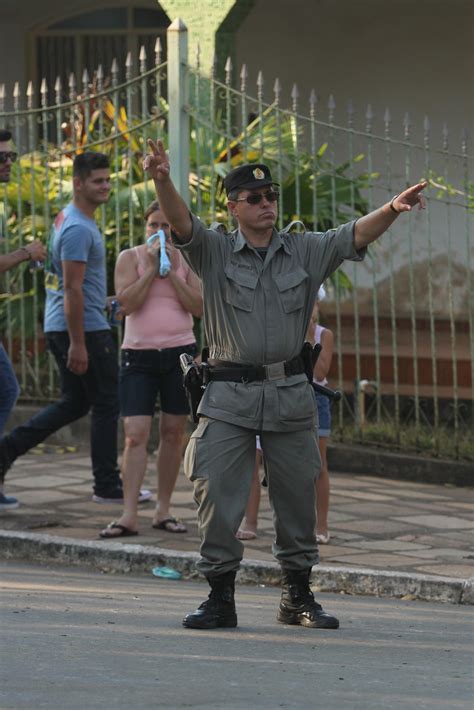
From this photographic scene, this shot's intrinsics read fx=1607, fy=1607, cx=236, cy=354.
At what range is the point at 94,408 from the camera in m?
9.08

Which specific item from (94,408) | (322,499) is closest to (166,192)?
(322,499)

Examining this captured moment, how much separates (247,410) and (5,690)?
5.31ft

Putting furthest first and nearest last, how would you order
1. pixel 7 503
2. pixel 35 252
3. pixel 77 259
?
pixel 7 503, pixel 77 259, pixel 35 252

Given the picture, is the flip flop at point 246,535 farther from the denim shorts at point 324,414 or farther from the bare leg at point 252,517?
the denim shorts at point 324,414

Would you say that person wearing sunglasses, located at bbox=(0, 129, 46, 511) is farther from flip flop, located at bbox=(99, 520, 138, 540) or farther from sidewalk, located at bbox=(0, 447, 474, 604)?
flip flop, located at bbox=(99, 520, 138, 540)

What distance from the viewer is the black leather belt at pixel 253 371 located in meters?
6.28

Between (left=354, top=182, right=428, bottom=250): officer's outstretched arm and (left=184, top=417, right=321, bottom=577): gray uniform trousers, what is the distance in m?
0.80

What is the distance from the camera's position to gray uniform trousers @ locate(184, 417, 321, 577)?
20.6ft

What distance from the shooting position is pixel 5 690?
5.13 metres

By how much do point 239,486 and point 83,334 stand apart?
2772 millimetres

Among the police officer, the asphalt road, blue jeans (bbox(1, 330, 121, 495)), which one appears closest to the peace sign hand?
the police officer

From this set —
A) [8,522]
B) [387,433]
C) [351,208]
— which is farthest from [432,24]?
[8,522]

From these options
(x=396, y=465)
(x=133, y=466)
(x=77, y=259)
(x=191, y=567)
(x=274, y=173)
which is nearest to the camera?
(x=191, y=567)

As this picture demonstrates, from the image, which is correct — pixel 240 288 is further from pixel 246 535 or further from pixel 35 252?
pixel 35 252
